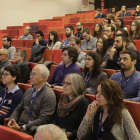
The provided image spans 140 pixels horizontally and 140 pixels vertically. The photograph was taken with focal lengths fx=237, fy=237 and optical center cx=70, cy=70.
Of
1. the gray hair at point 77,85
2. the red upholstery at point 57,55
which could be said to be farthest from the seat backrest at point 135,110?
the red upholstery at point 57,55

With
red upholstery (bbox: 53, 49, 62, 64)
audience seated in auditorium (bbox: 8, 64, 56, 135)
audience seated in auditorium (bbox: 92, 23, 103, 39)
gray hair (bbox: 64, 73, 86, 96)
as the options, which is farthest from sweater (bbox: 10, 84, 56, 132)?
audience seated in auditorium (bbox: 92, 23, 103, 39)

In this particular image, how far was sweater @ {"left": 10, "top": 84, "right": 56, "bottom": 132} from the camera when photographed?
0.87 metres

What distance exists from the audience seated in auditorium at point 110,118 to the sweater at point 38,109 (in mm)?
208

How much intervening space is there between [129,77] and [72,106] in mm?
307

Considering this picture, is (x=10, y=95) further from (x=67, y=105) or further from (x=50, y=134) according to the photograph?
(x=50, y=134)

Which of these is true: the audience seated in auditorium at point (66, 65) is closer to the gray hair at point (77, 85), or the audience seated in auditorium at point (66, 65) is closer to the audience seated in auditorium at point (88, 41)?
the gray hair at point (77, 85)

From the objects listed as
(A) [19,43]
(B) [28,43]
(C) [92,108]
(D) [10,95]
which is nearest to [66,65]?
(D) [10,95]

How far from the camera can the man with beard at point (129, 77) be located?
95 centimetres

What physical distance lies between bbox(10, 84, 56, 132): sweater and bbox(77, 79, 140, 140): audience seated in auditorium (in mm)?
208

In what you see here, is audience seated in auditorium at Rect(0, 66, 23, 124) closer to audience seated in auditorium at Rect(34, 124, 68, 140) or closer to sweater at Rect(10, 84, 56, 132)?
sweater at Rect(10, 84, 56, 132)

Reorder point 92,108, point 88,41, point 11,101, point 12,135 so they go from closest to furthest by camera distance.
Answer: point 12,135
point 92,108
point 11,101
point 88,41

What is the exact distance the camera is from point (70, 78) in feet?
2.78

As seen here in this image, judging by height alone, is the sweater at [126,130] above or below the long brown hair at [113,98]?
below

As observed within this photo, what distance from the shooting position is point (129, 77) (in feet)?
3.22
